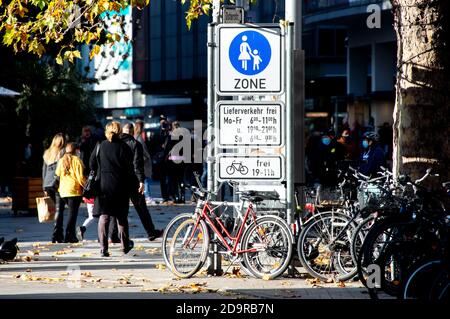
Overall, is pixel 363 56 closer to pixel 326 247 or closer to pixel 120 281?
pixel 326 247

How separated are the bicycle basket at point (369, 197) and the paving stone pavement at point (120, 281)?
843mm

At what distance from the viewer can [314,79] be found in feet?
204

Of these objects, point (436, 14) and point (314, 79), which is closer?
point (436, 14)

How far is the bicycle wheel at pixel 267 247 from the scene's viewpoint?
12971mm

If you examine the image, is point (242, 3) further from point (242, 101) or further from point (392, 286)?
point (392, 286)

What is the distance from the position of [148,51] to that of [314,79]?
62.6 feet

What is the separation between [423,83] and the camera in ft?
42.5

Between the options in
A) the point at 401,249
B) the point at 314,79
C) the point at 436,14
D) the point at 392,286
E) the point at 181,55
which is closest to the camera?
the point at 401,249

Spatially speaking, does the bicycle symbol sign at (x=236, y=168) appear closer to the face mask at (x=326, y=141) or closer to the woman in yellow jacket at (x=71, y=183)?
the woman in yellow jacket at (x=71, y=183)

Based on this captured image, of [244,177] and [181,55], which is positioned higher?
[181,55]

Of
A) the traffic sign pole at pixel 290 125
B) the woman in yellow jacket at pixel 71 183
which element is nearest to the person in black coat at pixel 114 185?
the woman in yellow jacket at pixel 71 183

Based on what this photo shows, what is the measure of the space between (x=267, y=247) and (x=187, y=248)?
94cm

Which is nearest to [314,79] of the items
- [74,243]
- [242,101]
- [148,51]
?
[148,51]

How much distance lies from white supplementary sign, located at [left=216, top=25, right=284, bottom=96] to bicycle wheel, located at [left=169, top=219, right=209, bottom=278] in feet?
5.07
